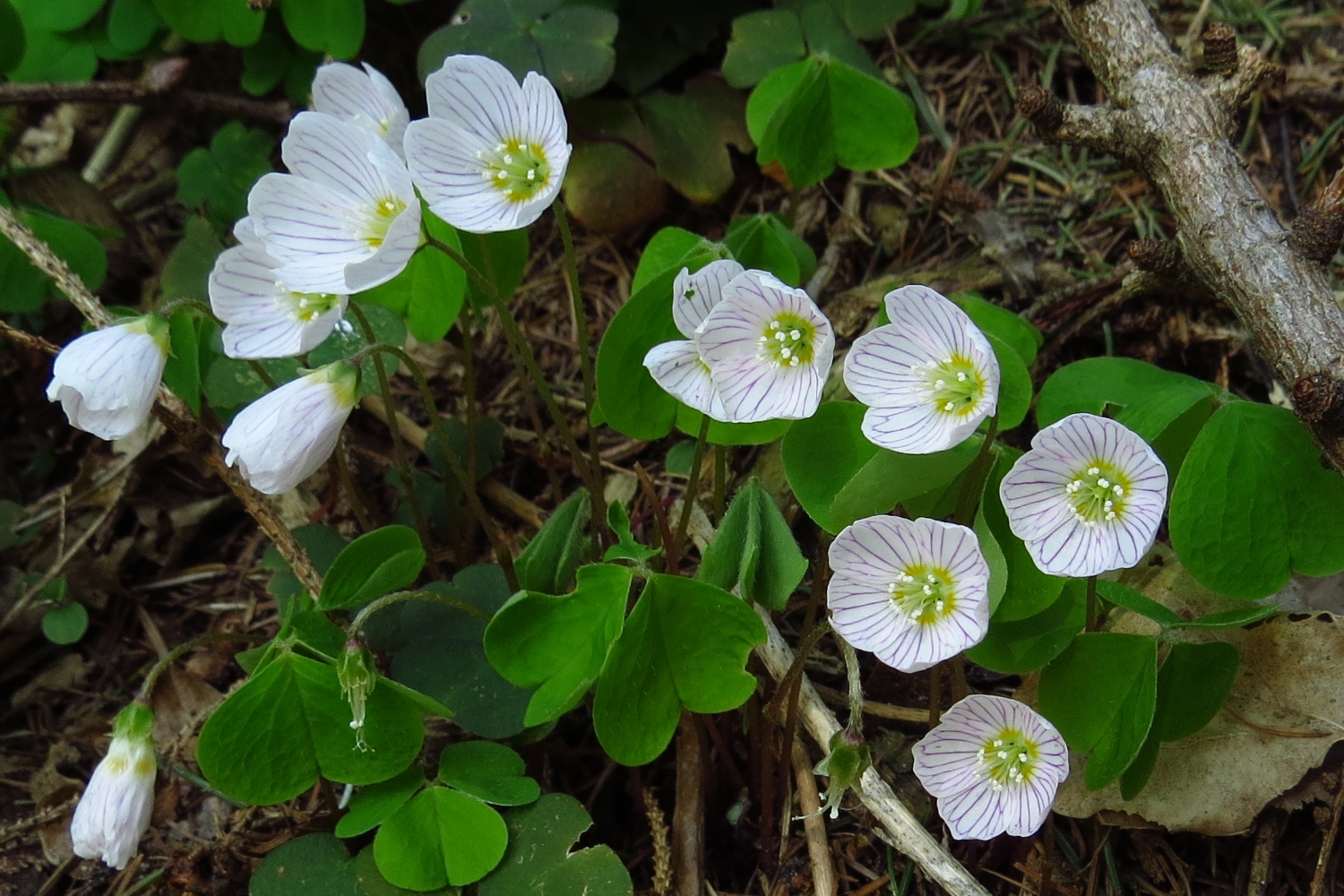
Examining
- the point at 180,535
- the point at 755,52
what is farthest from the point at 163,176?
the point at 755,52

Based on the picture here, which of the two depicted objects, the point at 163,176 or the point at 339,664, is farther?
the point at 163,176

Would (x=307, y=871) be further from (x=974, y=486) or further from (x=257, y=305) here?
(x=974, y=486)

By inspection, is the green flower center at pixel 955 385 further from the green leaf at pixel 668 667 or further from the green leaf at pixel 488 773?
the green leaf at pixel 488 773

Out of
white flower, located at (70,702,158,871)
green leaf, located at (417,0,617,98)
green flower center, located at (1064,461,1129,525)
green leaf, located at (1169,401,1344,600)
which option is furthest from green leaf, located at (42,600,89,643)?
green leaf, located at (1169,401,1344,600)

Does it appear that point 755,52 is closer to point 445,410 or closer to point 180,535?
point 445,410

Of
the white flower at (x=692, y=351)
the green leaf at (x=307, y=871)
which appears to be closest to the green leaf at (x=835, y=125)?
the white flower at (x=692, y=351)
